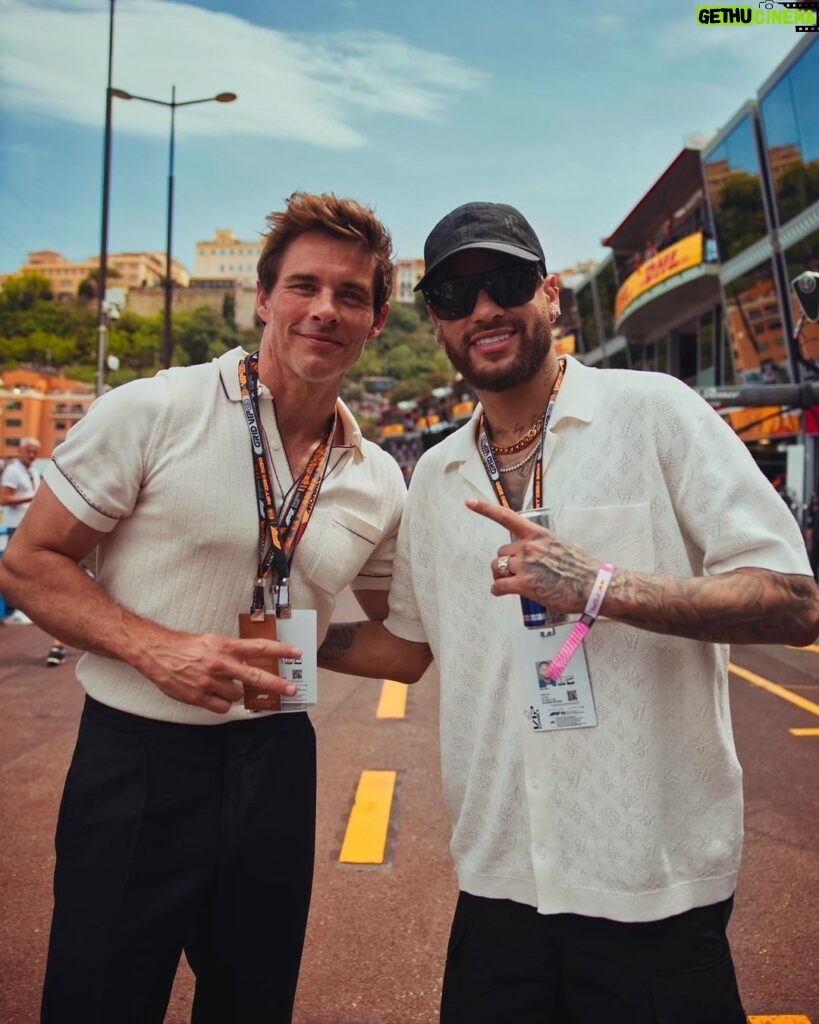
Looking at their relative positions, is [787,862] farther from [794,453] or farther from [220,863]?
[794,453]

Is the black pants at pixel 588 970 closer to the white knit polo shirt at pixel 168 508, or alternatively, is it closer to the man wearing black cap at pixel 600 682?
the man wearing black cap at pixel 600 682

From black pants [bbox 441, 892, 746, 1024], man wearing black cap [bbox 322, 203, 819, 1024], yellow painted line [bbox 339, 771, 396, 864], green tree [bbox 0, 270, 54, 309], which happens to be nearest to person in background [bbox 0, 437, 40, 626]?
yellow painted line [bbox 339, 771, 396, 864]

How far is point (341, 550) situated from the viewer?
238cm

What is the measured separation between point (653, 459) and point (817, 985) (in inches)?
94.5

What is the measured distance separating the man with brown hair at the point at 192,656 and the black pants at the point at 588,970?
1.90ft

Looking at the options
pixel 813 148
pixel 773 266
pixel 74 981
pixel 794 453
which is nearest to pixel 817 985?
pixel 74 981

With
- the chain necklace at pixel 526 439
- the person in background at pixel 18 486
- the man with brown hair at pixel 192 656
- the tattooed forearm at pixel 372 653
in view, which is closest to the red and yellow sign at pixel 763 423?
the person in background at pixel 18 486

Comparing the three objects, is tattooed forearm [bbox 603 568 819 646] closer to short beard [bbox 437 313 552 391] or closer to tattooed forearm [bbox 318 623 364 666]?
short beard [bbox 437 313 552 391]

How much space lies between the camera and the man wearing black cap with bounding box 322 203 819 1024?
1729mm

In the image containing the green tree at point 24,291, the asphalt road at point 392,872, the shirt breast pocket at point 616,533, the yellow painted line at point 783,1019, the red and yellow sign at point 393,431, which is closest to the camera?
the shirt breast pocket at point 616,533

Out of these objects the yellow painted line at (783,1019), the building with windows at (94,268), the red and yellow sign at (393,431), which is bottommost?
the yellow painted line at (783,1019)

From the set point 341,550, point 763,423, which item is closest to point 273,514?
point 341,550

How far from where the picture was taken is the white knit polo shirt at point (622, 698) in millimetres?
1766

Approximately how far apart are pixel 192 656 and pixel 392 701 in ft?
17.5
